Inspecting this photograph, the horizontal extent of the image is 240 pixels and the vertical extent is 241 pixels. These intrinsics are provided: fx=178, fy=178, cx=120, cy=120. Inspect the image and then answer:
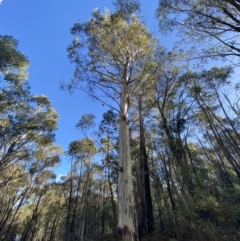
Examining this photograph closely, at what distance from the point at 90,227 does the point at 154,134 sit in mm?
16761

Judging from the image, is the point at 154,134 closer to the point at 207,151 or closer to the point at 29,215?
the point at 207,151

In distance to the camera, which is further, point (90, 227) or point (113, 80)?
point (90, 227)

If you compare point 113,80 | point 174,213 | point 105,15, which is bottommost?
point 174,213

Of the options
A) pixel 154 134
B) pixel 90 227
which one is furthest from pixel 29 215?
pixel 154 134

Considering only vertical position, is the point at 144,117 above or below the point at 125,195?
above

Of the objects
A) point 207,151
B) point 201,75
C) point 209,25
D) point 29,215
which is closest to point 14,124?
point 209,25

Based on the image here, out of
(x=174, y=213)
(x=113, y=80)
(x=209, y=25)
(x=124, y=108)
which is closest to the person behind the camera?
(x=209, y=25)

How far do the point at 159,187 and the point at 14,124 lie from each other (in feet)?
36.4

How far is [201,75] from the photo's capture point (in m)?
10.9

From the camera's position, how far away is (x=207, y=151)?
1748 cm

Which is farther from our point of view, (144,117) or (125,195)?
(144,117)

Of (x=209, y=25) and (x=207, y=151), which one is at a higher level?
(x=207, y=151)

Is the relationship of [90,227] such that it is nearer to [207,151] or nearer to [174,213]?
[207,151]

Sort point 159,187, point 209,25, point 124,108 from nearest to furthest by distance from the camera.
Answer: point 209,25
point 124,108
point 159,187
